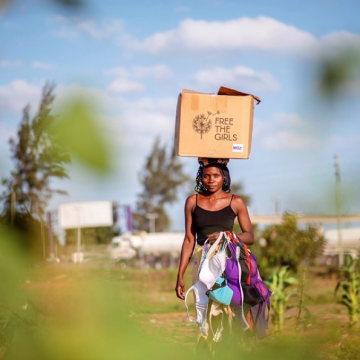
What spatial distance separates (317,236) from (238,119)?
864cm

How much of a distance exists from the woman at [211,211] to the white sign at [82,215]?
0.98m

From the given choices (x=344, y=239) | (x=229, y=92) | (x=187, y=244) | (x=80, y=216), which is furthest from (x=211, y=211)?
(x=344, y=239)

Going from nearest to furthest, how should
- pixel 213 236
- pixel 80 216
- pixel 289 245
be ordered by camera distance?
pixel 80 216 < pixel 213 236 < pixel 289 245

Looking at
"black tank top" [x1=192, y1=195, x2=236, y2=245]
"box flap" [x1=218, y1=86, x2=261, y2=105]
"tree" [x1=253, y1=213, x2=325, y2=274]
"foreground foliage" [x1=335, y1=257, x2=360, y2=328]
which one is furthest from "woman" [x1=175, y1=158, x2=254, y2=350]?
"tree" [x1=253, y1=213, x2=325, y2=274]

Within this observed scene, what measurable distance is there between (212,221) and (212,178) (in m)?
0.25

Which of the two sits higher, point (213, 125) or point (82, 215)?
point (213, 125)

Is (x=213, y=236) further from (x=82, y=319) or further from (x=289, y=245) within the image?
(x=289, y=245)

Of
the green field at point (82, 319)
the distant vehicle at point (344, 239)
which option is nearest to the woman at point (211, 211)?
the green field at point (82, 319)

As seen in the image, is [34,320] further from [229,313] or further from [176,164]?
[229,313]

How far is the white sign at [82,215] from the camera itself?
255cm

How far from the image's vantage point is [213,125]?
390cm

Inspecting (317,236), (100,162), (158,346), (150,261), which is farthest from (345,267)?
(150,261)

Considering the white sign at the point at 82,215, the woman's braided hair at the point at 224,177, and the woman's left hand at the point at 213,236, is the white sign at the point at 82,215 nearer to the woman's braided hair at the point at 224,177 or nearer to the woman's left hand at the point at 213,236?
the woman's left hand at the point at 213,236

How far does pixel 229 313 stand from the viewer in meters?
3.78
